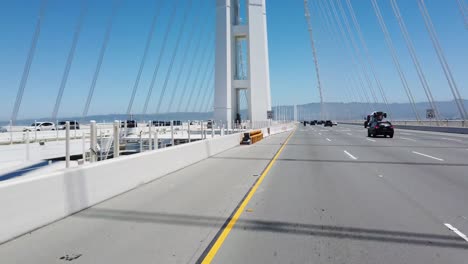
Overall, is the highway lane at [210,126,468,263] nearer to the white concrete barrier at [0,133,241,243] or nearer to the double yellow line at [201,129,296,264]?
the double yellow line at [201,129,296,264]

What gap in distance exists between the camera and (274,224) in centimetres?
559

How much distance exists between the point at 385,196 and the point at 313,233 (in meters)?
3.11

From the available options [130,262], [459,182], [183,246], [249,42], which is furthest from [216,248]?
[249,42]

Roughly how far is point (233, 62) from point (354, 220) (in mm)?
50454

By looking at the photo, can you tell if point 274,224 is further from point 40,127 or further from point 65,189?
point 40,127

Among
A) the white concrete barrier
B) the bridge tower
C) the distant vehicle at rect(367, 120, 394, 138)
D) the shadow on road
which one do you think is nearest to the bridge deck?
the shadow on road

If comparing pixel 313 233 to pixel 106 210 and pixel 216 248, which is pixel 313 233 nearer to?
pixel 216 248

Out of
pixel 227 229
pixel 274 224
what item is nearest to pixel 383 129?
pixel 274 224

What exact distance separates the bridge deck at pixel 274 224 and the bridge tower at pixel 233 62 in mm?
42645

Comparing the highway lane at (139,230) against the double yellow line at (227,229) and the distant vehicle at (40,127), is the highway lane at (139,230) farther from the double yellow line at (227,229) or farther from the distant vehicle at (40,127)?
the distant vehicle at (40,127)

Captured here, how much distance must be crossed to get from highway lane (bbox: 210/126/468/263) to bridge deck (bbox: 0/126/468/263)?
1 centimetres

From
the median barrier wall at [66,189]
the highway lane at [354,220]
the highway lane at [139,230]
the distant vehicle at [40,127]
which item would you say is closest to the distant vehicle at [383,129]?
the highway lane at [354,220]

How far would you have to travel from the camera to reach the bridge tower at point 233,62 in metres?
51.8

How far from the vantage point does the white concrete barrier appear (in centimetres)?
506
